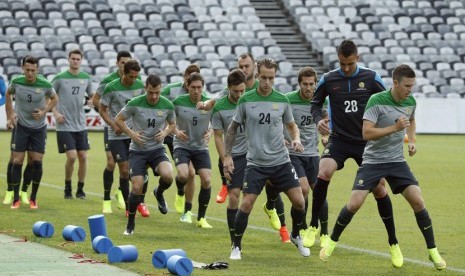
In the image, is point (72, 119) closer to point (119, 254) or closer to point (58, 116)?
point (58, 116)

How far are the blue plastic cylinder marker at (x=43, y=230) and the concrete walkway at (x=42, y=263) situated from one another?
51cm

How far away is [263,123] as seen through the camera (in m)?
12.5

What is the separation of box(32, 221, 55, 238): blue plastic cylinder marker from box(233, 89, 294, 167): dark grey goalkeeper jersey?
2746 mm

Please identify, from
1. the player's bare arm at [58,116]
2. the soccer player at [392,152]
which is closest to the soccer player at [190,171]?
the player's bare arm at [58,116]

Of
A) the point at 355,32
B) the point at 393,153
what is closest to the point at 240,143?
the point at 393,153

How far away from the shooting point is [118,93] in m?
16.9

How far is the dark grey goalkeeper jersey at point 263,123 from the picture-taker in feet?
40.9

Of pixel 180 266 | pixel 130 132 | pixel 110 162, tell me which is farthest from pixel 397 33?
pixel 180 266

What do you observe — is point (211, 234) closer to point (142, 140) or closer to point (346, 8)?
point (142, 140)

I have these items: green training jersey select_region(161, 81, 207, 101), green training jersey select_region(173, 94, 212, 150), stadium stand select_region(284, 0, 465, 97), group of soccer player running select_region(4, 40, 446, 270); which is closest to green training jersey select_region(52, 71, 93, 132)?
group of soccer player running select_region(4, 40, 446, 270)

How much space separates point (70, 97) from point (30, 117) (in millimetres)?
1409

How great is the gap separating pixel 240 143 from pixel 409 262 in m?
2.73

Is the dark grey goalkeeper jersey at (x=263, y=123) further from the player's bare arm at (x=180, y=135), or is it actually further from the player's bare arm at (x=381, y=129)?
the player's bare arm at (x=180, y=135)

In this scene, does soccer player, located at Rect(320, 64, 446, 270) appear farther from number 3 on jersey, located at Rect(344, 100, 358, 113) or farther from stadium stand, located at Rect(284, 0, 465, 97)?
stadium stand, located at Rect(284, 0, 465, 97)
